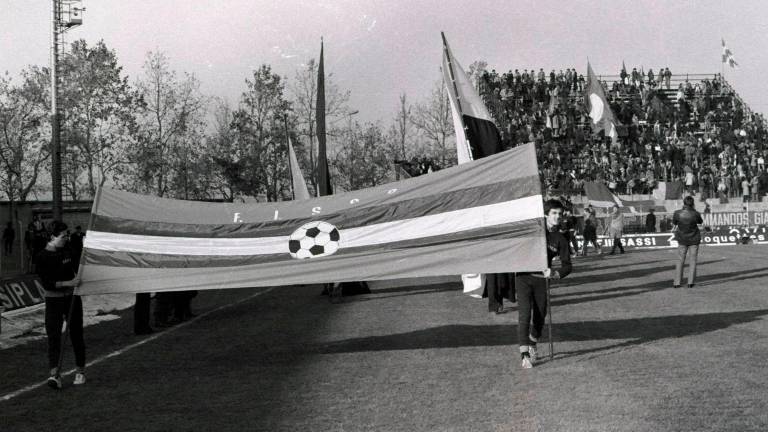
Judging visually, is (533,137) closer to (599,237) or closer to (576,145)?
(576,145)

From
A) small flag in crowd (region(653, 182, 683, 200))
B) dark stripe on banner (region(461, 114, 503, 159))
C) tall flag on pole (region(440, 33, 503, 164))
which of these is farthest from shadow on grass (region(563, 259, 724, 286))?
small flag in crowd (region(653, 182, 683, 200))

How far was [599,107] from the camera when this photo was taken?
1941 inches

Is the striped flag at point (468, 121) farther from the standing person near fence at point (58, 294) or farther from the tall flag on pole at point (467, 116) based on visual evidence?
the standing person near fence at point (58, 294)

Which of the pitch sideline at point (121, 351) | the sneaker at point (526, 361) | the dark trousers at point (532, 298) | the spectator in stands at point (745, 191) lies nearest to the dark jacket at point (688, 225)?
the pitch sideline at point (121, 351)

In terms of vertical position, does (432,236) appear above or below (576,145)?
below

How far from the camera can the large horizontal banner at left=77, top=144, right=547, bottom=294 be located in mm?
10250

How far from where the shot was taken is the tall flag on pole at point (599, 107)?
48219 millimetres

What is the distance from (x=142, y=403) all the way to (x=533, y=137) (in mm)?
47297

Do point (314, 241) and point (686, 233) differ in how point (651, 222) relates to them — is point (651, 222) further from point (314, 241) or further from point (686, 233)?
point (314, 241)

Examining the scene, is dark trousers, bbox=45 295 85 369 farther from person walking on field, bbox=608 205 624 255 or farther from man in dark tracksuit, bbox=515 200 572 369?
person walking on field, bbox=608 205 624 255

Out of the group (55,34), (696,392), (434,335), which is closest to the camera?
(696,392)

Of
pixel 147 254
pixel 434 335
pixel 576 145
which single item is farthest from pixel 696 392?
pixel 576 145

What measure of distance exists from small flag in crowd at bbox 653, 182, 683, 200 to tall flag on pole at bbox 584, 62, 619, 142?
4956mm

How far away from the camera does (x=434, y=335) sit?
12.8 meters
